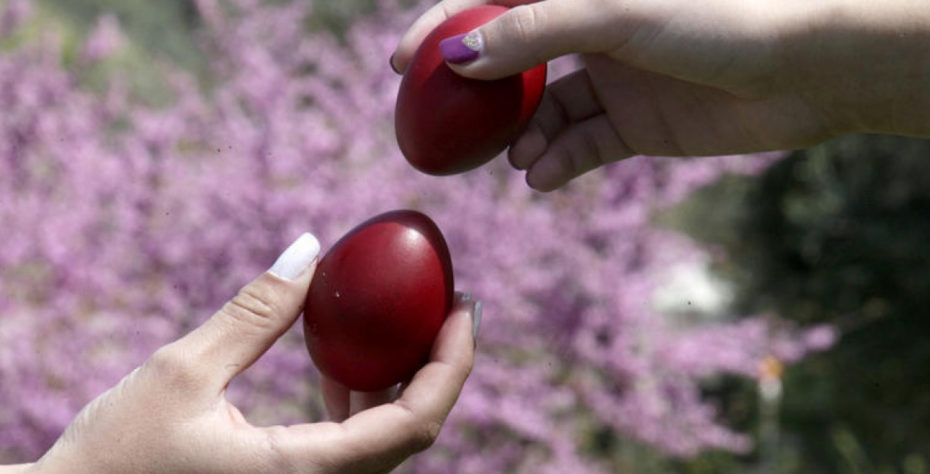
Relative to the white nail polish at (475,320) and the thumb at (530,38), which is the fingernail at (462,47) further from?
the white nail polish at (475,320)

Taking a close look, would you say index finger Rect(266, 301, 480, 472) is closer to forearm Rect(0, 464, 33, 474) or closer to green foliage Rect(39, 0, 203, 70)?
forearm Rect(0, 464, 33, 474)

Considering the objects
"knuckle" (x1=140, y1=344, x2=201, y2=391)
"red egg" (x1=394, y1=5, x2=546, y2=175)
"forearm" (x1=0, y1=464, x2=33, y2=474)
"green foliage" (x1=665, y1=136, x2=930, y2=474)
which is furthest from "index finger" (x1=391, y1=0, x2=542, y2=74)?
"green foliage" (x1=665, y1=136, x2=930, y2=474)

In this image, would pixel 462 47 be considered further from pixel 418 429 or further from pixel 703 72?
pixel 418 429

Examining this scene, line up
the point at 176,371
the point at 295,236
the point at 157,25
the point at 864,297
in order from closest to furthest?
1. the point at 176,371
2. the point at 295,236
3. the point at 864,297
4. the point at 157,25

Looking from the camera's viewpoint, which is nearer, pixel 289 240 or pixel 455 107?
pixel 455 107

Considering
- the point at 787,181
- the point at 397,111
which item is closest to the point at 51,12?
the point at 787,181

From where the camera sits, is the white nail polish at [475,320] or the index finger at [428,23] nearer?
the white nail polish at [475,320]

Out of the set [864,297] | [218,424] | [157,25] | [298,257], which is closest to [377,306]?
[298,257]

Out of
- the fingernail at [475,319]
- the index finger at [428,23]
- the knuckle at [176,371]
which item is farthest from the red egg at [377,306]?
the index finger at [428,23]
